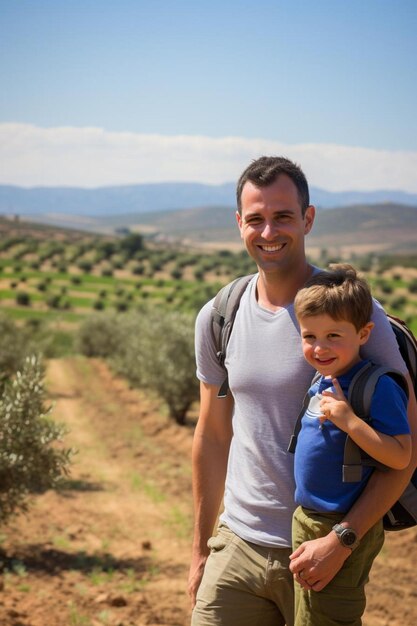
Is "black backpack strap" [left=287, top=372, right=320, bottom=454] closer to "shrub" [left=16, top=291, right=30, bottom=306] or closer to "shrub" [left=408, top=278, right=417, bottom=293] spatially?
"shrub" [left=16, top=291, right=30, bottom=306]

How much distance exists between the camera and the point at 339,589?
2609 mm

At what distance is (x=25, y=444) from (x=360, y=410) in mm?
6265

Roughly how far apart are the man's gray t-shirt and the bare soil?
4028mm

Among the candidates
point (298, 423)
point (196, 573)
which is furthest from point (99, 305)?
point (298, 423)

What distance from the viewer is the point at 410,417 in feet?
8.58

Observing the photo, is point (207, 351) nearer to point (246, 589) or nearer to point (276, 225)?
point (276, 225)

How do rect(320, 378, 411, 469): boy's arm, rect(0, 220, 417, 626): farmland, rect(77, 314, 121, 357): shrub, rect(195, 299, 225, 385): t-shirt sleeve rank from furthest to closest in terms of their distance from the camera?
1. rect(77, 314, 121, 357): shrub
2. rect(0, 220, 417, 626): farmland
3. rect(195, 299, 225, 385): t-shirt sleeve
4. rect(320, 378, 411, 469): boy's arm

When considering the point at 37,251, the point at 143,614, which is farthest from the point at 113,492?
the point at 37,251

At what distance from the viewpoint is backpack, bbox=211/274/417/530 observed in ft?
8.26

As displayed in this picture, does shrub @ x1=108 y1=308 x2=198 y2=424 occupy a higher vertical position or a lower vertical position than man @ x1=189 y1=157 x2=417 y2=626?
lower

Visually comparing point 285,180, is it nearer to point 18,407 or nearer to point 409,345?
point 409,345

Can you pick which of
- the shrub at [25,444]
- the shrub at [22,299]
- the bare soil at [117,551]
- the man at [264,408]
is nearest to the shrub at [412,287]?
the shrub at [22,299]

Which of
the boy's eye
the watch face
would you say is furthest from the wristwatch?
the boy's eye

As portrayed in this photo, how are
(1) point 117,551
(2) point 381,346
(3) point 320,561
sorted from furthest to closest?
(1) point 117,551, (2) point 381,346, (3) point 320,561
